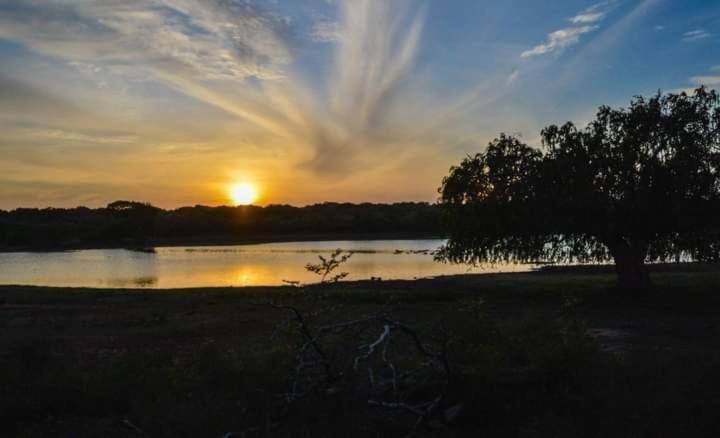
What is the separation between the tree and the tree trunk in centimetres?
4

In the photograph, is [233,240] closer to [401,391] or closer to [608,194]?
[608,194]

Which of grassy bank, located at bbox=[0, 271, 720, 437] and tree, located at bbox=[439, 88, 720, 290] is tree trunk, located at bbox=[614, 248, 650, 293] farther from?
grassy bank, located at bbox=[0, 271, 720, 437]

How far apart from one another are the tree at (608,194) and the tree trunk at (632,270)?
0.13ft

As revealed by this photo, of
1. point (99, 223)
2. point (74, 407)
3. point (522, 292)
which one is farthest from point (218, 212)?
point (74, 407)

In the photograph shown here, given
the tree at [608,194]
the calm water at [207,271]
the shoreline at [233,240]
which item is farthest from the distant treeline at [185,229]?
the tree at [608,194]

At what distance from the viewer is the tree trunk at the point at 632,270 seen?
81.5 ft

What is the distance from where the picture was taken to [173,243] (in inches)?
4968

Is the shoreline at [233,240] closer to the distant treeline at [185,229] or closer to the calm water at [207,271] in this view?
the distant treeline at [185,229]

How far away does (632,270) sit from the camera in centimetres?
2502

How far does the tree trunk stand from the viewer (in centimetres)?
2484

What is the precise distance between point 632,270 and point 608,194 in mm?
3584

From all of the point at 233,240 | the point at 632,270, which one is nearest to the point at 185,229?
the point at 233,240

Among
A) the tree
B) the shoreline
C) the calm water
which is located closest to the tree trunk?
the tree

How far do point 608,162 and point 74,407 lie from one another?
2038cm
